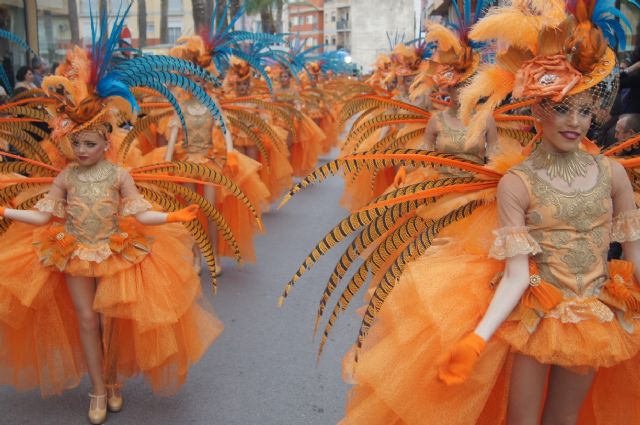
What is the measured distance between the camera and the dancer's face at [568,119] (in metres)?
2.45

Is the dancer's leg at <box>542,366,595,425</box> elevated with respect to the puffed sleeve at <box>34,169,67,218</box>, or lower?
lower

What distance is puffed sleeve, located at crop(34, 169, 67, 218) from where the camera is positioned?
3744 mm

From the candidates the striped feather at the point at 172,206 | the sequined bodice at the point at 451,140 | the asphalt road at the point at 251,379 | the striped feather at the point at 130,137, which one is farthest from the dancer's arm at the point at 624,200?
the striped feather at the point at 130,137

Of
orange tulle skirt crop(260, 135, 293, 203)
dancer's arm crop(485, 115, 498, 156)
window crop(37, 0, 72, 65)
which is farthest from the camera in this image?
window crop(37, 0, 72, 65)

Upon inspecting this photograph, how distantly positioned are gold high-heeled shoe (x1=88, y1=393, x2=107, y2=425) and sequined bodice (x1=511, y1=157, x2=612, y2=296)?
263 cm

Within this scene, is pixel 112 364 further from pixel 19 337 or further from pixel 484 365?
pixel 484 365

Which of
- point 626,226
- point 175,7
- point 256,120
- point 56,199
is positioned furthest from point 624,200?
point 175,7

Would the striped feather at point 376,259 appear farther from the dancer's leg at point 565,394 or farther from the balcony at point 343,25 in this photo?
the balcony at point 343,25

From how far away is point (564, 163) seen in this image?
2.54m

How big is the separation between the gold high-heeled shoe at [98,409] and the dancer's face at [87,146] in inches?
52.7

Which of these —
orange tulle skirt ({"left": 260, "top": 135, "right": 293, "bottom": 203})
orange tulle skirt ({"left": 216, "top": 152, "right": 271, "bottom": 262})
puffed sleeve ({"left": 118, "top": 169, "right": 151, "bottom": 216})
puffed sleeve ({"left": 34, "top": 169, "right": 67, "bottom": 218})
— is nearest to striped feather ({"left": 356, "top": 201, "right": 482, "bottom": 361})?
puffed sleeve ({"left": 118, "top": 169, "right": 151, "bottom": 216})

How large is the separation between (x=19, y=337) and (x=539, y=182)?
3.01 metres

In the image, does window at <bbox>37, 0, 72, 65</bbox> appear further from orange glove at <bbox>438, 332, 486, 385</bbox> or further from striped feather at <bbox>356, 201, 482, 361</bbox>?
orange glove at <bbox>438, 332, 486, 385</bbox>

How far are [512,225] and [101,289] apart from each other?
2.26m
